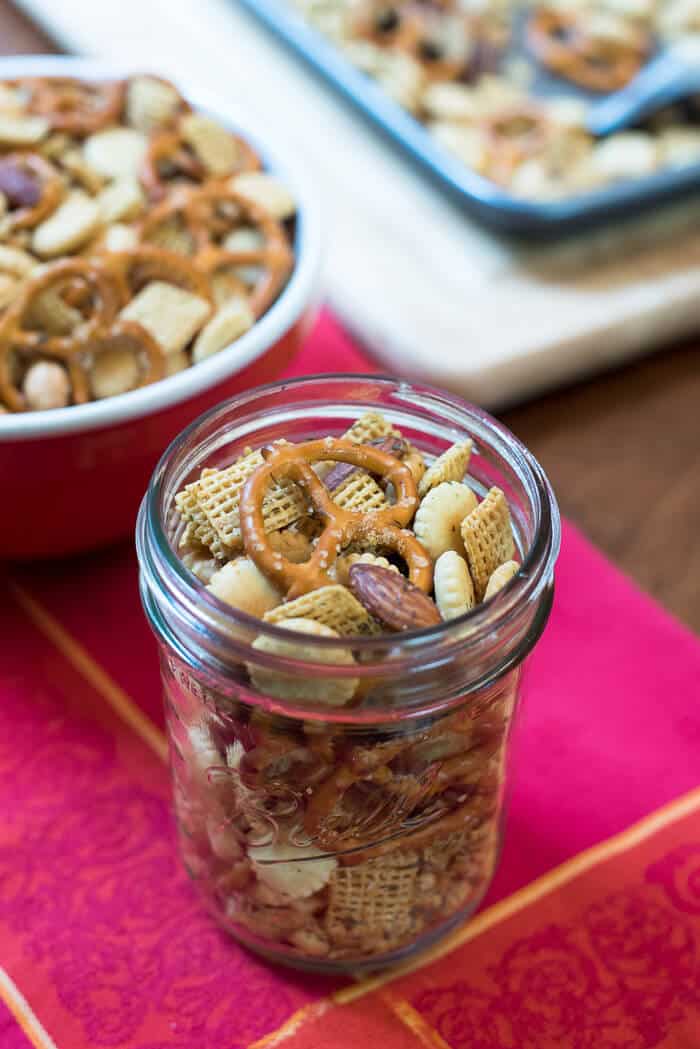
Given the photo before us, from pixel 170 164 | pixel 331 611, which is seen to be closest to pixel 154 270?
pixel 170 164

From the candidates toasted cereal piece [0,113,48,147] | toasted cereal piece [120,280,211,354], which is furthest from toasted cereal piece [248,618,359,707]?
toasted cereal piece [0,113,48,147]

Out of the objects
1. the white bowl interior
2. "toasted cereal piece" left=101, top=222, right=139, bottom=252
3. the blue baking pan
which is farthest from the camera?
the blue baking pan

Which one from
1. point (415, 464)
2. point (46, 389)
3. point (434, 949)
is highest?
point (415, 464)

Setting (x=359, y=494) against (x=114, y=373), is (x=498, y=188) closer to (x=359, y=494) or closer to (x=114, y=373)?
(x=114, y=373)

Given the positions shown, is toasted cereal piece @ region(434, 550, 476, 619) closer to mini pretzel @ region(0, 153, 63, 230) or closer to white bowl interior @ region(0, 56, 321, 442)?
white bowl interior @ region(0, 56, 321, 442)

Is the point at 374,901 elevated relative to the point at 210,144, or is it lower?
lower

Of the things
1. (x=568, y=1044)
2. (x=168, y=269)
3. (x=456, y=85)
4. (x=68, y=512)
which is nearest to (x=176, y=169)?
(x=168, y=269)

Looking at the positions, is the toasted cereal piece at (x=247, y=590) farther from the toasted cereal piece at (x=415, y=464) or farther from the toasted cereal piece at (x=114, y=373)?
the toasted cereal piece at (x=114, y=373)
